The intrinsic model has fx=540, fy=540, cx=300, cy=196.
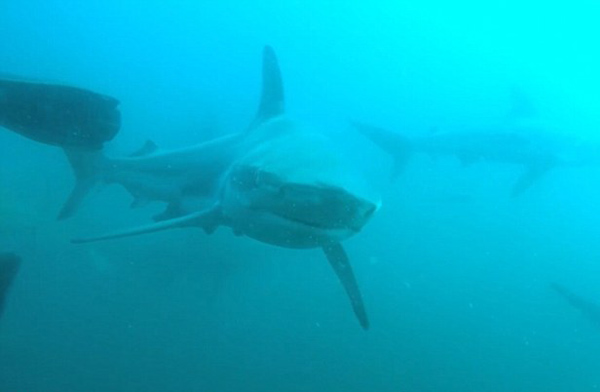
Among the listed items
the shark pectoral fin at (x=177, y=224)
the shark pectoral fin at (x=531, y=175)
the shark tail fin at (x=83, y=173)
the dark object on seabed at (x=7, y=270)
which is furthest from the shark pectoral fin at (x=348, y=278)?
the shark pectoral fin at (x=531, y=175)

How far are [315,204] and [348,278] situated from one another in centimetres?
218

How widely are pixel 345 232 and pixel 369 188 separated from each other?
0.39 metres

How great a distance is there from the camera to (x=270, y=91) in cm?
705

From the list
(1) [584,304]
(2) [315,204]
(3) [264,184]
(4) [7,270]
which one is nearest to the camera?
(2) [315,204]

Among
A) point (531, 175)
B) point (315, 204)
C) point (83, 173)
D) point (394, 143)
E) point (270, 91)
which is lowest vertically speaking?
point (531, 175)

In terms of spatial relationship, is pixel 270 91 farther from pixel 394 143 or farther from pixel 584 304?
pixel 394 143

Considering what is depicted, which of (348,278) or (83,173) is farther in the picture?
(83,173)

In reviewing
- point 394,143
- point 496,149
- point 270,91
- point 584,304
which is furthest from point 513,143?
point 270,91

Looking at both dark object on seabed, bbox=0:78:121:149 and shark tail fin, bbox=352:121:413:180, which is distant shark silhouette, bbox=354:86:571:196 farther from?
dark object on seabed, bbox=0:78:121:149

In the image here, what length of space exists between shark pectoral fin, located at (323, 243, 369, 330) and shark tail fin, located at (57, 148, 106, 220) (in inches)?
155

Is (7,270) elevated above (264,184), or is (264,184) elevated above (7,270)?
(264,184)

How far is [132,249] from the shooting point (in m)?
12.4

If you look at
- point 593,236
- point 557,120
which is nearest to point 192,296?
point 557,120

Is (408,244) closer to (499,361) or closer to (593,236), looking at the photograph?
(499,361)
